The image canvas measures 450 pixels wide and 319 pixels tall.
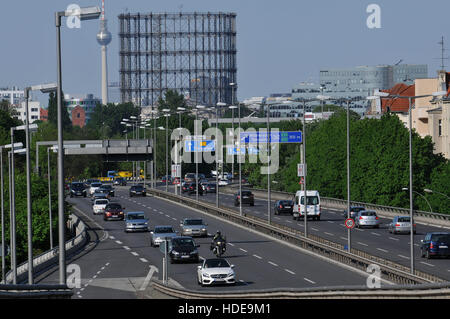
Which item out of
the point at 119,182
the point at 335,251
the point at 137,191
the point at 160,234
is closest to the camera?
the point at 335,251

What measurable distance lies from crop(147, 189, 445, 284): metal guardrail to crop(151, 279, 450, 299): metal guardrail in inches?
386

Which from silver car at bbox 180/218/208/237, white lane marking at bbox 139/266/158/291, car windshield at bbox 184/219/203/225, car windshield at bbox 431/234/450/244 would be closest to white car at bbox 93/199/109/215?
car windshield at bbox 184/219/203/225

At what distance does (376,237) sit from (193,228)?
39.2 ft

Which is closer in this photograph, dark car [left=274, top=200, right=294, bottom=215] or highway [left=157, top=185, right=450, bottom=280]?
highway [left=157, top=185, right=450, bottom=280]

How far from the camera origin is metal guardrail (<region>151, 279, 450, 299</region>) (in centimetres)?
2162

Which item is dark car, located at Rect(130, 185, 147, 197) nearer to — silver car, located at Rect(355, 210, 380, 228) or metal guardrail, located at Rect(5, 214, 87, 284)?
metal guardrail, located at Rect(5, 214, 87, 284)

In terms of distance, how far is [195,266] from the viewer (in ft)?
178

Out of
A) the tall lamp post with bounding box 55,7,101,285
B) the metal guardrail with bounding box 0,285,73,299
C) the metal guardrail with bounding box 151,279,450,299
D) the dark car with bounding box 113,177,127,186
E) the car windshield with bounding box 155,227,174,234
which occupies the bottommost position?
the dark car with bounding box 113,177,127,186

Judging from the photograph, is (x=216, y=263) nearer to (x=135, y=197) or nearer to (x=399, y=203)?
(x=399, y=203)

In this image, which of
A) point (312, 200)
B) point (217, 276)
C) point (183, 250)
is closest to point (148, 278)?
point (217, 276)

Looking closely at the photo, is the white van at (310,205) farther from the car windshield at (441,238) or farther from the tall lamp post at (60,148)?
the tall lamp post at (60,148)

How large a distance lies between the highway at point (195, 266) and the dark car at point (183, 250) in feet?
1.54

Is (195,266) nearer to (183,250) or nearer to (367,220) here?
(183,250)
